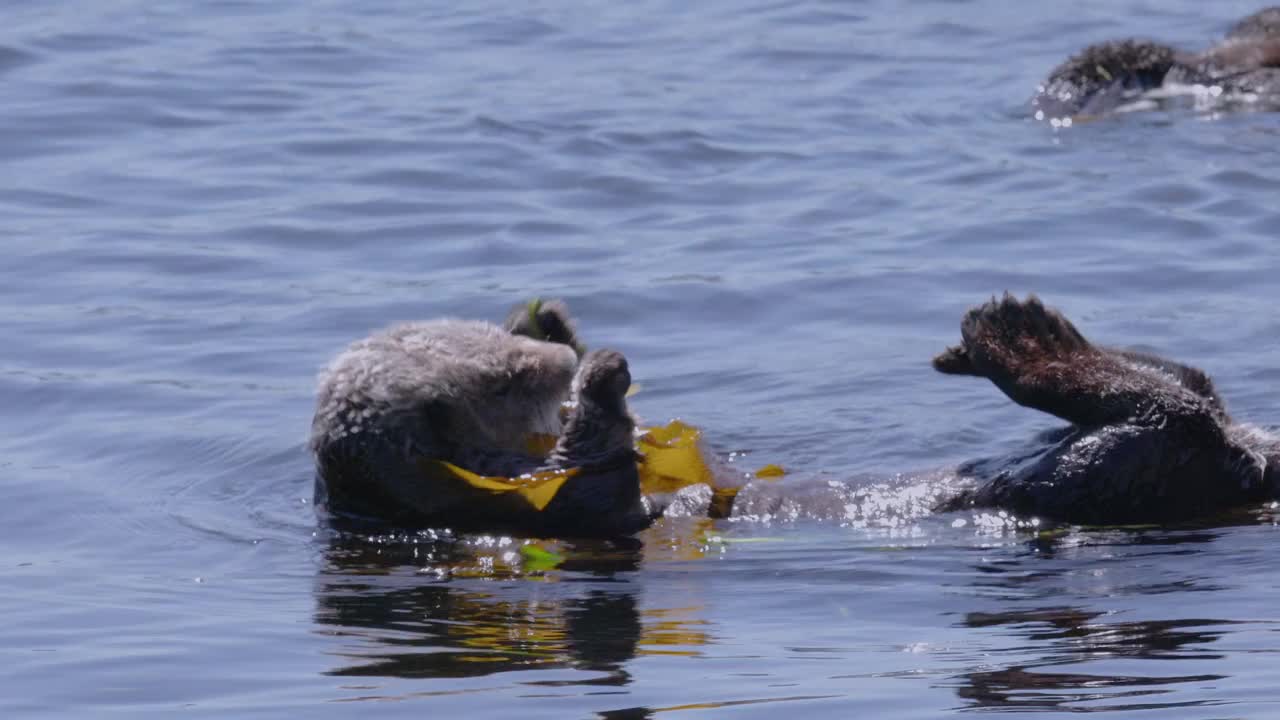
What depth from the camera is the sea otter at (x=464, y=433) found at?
5.04 meters

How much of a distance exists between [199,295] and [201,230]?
1.00 m

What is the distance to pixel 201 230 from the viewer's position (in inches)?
352

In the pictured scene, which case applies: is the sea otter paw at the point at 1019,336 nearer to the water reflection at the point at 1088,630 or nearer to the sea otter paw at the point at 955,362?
the sea otter paw at the point at 955,362

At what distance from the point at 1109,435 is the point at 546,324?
1519mm

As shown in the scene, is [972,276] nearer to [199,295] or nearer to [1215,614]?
[199,295]

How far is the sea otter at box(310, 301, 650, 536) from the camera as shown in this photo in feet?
16.5

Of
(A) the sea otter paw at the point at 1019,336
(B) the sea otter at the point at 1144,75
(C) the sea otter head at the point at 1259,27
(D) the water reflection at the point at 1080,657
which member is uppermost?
(C) the sea otter head at the point at 1259,27

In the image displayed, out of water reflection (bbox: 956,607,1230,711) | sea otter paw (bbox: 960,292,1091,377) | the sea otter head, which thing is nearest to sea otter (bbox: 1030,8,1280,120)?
the sea otter head

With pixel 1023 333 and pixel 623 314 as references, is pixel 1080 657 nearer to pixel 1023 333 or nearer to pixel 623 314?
pixel 1023 333

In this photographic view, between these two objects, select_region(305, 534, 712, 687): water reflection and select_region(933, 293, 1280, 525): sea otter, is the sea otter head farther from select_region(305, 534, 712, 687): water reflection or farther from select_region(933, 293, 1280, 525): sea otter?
select_region(305, 534, 712, 687): water reflection

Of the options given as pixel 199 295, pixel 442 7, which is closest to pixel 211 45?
pixel 442 7

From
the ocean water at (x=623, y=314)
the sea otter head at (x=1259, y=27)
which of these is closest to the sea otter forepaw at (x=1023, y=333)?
the ocean water at (x=623, y=314)

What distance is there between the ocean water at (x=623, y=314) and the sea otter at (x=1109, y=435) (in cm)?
9

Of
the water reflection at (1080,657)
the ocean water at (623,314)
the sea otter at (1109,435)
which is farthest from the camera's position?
the sea otter at (1109,435)
